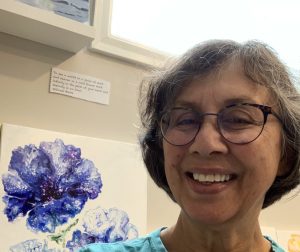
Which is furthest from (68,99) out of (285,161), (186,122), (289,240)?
(289,240)

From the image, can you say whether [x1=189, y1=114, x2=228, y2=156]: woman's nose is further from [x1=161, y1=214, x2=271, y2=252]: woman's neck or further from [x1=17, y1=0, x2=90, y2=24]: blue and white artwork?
[x1=17, y1=0, x2=90, y2=24]: blue and white artwork

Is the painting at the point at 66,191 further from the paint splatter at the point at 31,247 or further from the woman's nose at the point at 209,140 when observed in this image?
the woman's nose at the point at 209,140

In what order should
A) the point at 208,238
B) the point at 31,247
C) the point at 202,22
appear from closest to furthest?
the point at 208,238 < the point at 31,247 < the point at 202,22

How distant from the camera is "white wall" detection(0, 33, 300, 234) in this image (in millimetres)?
1112

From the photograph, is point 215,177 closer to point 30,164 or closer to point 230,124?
point 230,124

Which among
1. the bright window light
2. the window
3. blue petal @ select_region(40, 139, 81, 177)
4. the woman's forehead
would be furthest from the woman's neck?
the bright window light

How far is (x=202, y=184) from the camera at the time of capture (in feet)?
2.51

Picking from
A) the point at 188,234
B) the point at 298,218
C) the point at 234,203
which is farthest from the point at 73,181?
the point at 298,218

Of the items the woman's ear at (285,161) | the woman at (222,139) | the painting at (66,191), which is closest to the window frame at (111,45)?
the painting at (66,191)

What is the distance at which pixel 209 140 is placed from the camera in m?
0.73

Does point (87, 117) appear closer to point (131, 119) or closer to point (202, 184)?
point (131, 119)

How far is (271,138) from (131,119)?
0.61m

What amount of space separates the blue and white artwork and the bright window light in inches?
8.1

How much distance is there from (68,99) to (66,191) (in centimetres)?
27
